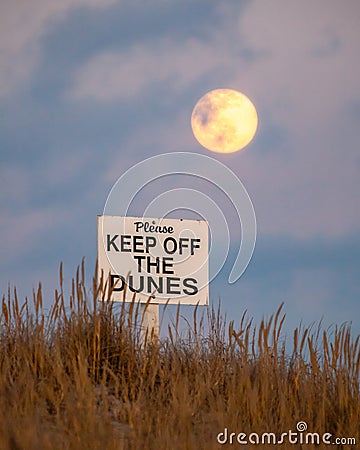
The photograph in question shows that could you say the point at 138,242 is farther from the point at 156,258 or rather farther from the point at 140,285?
the point at 140,285

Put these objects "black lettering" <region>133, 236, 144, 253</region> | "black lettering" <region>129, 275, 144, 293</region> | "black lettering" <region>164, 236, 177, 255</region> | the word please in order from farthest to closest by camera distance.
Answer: "black lettering" <region>164, 236, 177, 255</region>
"black lettering" <region>133, 236, 144, 253</region>
the word please
"black lettering" <region>129, 275, 144, 293</region>

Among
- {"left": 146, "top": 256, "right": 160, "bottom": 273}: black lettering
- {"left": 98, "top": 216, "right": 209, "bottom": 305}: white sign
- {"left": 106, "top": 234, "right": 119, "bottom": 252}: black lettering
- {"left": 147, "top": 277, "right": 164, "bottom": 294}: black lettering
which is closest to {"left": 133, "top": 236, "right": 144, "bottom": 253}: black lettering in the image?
{"left": 98, "top": 216, "right": 209, "bottom": 305}: white sign

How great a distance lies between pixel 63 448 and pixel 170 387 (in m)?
1.85

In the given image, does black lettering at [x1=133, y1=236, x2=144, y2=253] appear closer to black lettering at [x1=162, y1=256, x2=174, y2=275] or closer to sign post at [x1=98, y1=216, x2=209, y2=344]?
sign post at [x1=98, y1=216, x2=209, y2=344]

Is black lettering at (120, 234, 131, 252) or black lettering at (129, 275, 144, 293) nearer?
black lettering at (129, 275, 144, 293)

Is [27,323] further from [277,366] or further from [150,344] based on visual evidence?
[277,366]

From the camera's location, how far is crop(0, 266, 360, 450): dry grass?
553cm

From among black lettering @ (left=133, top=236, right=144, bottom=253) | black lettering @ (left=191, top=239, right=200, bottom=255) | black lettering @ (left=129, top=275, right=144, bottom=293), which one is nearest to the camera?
black lettering @ (left=129, top=275, right=144, bottom=293)

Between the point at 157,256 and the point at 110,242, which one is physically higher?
the point at 110,242

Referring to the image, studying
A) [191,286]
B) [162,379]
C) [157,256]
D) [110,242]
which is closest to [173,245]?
[157,256]

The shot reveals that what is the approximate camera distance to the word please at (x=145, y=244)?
28.7 feet

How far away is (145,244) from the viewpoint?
29.3 ft

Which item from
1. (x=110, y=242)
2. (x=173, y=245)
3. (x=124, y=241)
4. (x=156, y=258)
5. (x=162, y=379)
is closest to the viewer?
(x=162, y=379)

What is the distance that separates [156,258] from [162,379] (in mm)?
2588
